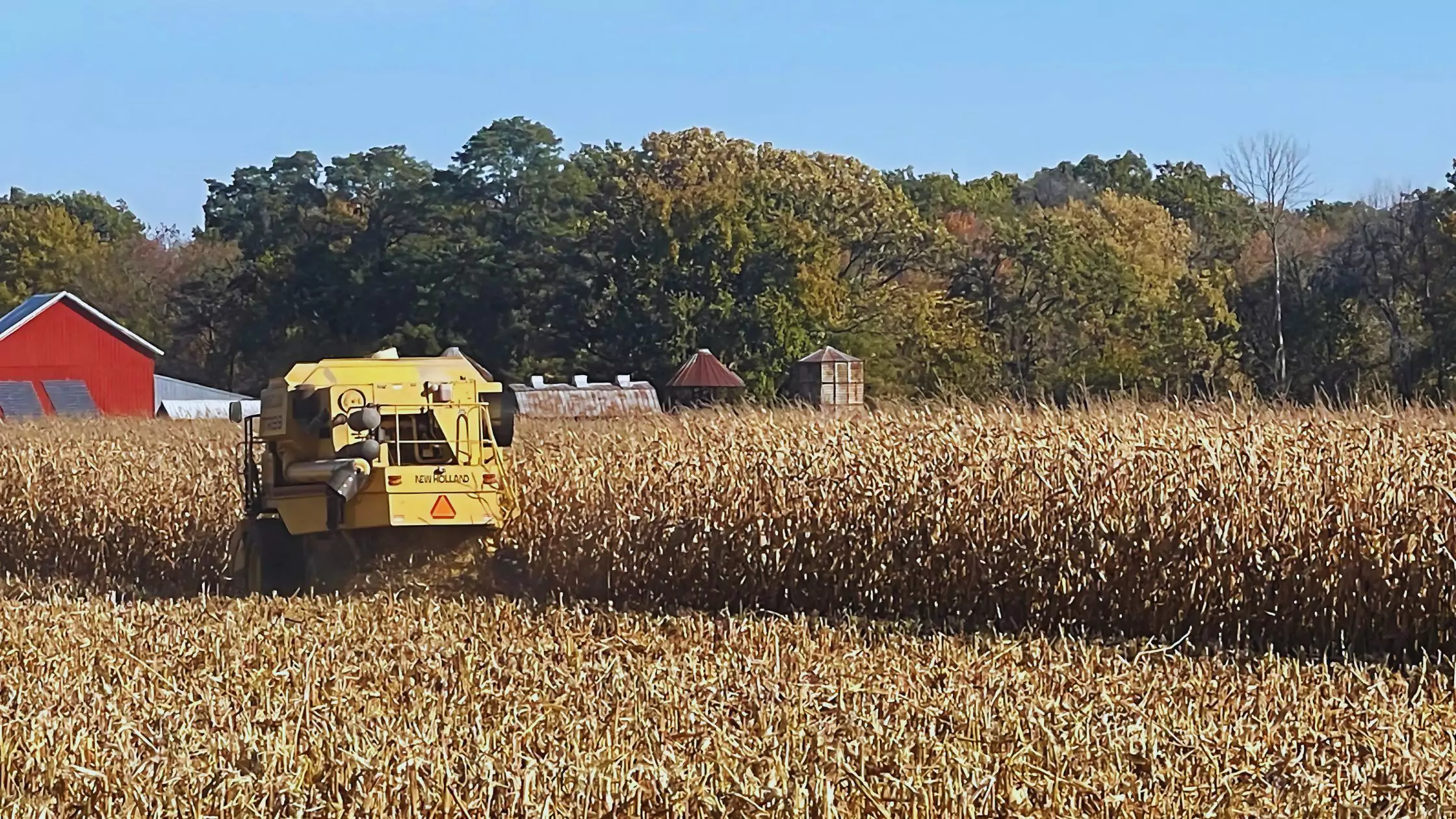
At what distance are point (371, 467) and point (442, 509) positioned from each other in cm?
57

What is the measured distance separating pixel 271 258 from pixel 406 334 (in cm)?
878

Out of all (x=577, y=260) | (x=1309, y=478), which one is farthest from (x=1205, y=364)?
(x=1309, y=478)

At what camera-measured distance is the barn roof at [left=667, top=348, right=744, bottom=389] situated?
4666 centimetres

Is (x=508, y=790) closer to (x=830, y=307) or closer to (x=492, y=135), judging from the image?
(x=830, y=307)

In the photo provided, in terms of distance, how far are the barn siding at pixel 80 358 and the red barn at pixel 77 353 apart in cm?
2

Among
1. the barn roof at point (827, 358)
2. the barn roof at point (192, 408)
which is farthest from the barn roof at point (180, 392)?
the barn roof at point (827, 358)

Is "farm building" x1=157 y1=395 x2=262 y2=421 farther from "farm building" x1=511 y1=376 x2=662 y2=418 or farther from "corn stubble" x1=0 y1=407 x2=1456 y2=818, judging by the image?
"corn stubble" x1=0 y1=407 x2=1456 y2=818

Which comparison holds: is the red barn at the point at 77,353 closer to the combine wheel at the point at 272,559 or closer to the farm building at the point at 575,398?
the farm building at the point at 575,398

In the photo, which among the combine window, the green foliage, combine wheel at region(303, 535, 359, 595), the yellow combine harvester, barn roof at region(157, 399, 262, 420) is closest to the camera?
the yellow combine harvester

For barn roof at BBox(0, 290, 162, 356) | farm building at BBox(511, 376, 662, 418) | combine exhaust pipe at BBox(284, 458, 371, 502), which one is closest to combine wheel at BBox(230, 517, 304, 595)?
combine exhaust pipe at BBox(284, 458, 371, 502)

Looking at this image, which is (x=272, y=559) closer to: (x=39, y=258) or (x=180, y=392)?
(x=180, y=392)

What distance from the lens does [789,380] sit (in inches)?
1994

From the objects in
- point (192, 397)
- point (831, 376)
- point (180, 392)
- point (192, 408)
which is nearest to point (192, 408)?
point (192, 408)

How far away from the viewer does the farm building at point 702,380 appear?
46.7 metres
